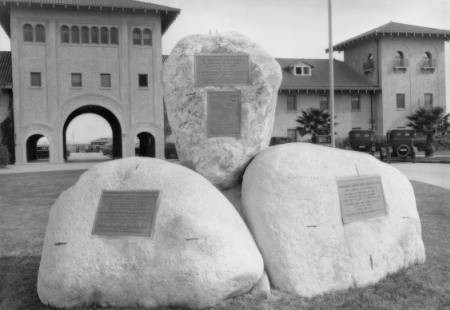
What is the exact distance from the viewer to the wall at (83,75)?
3161 cm

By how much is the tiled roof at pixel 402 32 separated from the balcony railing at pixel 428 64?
229 centimetres

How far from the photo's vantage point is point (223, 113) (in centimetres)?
630

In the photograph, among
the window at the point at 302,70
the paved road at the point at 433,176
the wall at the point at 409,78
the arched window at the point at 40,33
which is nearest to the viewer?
the paved road at the point at 433,176

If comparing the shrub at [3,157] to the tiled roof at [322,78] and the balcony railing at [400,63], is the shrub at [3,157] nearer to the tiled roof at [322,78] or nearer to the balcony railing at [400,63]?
the tiled roof at [322,78]

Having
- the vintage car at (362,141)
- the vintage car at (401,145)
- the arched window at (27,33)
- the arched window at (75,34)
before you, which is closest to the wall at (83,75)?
the arched window at (27,33)

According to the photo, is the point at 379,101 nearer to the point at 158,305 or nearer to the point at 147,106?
the point at 147,106

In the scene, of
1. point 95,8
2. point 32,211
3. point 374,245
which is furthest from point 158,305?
point 95,8

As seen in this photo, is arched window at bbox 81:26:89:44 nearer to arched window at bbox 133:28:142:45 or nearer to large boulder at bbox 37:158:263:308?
arched window at bbox 133:28:142:45

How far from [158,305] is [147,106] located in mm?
29615

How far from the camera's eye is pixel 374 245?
17.8ft

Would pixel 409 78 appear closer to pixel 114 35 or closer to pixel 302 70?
pixel 302 70

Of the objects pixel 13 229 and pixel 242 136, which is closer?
pixel 242 136

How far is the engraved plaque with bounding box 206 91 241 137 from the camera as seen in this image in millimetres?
6305

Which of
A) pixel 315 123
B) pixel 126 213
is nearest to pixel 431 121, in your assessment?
pixel 315 123
